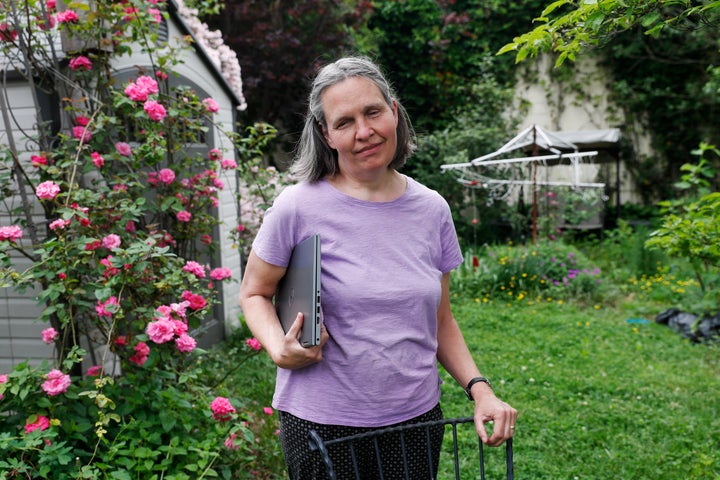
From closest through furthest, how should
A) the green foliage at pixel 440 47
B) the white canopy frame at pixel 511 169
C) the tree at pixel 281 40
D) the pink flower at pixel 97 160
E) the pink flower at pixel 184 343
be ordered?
the pink flower at pixel 184 343 < the pink flower at pixel 97 160 < the white canopy frame at pixel 511 169 < the tree at pixel 281 40 < the green foliage at pixel 440 47

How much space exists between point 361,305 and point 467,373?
0.39 meters

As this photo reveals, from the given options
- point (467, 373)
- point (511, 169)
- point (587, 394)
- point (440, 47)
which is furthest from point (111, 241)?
point (440, 47)

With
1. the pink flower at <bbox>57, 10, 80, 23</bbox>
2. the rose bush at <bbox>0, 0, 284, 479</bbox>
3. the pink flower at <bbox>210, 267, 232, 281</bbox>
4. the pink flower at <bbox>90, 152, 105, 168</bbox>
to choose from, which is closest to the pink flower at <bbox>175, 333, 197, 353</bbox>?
the rose bush at <bbox>0, 0, 284, 479</bbox>

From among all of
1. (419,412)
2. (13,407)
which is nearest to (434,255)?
(419,412)

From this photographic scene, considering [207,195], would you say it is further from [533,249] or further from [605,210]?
[605,210]

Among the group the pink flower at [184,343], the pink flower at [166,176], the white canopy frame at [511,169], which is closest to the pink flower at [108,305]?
the pink flower at [184,343]

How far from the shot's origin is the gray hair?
1494 millimetres

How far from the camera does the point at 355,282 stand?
148 centimetres

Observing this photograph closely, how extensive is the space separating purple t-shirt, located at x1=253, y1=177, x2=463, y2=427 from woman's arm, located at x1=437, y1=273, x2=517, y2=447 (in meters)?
0.14

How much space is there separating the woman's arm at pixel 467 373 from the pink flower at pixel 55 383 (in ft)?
5.04

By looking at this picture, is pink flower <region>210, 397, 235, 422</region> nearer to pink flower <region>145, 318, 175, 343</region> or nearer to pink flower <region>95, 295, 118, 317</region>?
pink flower <region>145, 318, 175, 343</region>

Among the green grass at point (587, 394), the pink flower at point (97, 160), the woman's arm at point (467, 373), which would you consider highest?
the pink flower at point (97, 160)

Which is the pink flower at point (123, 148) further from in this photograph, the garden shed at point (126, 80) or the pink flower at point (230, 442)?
the pink flower at point (230, 442)

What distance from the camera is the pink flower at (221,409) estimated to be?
275 cm
